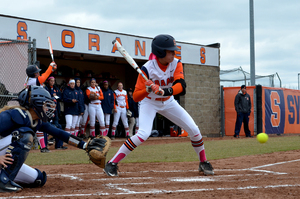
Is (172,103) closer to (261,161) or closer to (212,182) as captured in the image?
(212,182)

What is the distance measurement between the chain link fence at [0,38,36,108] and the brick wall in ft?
26.8

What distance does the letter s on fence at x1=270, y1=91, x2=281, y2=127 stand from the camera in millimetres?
16688

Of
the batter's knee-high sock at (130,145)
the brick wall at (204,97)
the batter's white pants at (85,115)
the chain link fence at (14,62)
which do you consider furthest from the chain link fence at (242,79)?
the batter's knee-high sock at (130,145)

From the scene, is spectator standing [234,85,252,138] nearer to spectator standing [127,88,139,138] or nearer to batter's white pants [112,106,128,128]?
spectator standing [127,88,139,138]

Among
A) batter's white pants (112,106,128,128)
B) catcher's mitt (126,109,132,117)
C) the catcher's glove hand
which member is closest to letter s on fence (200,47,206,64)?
catcher's mitt (126,109,132,117)

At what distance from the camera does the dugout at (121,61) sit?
12976 mm

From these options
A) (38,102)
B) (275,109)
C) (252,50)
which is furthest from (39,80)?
(275,109)

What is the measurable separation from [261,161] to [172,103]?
2.63 m

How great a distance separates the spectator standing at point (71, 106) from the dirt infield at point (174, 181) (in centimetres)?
468

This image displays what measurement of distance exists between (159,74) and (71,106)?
660cm

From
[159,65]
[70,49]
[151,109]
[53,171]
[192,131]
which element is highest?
[70,49]

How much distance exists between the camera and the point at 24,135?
151 inches

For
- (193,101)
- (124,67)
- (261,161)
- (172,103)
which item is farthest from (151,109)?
(124,67)

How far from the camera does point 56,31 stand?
12547 millimetres
